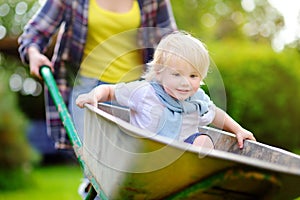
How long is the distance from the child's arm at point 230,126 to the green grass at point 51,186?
10.7 feet

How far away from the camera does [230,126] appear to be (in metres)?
2.46

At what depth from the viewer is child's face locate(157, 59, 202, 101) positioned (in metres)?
2.30

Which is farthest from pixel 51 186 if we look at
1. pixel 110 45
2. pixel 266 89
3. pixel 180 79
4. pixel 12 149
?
pixel 180 79

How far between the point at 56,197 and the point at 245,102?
277 centimetres

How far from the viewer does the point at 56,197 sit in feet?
19.6

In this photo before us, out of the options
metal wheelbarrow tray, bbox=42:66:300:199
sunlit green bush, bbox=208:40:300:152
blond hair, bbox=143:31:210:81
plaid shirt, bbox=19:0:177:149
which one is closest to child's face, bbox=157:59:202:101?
blond hair, bbox=143:31:210:81

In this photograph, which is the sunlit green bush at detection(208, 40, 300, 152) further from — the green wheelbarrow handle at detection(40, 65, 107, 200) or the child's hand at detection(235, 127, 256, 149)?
the child's hand at detection(235, 127, 256, 149)

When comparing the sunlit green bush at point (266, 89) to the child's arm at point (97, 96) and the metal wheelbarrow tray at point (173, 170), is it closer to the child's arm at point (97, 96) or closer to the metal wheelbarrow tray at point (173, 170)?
the child's arm at point (97, 96)

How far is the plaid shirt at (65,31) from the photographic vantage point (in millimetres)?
3283

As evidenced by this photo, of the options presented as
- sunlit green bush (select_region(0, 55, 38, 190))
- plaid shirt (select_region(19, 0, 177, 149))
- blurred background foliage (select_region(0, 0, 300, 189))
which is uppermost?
blurred background foliage (select_region(0, 0, 300, 189))

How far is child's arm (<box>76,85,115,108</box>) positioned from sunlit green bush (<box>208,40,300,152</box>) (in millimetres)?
5593

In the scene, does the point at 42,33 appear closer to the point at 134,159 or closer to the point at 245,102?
the point at 134,159

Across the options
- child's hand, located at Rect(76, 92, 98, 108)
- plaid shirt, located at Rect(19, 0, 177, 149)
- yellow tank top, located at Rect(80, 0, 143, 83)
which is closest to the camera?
child's hand, located at Rect(76, 92, 98, 108)

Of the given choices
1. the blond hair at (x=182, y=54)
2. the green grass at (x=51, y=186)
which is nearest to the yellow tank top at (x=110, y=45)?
the blond hair at (x=182, y=54)
